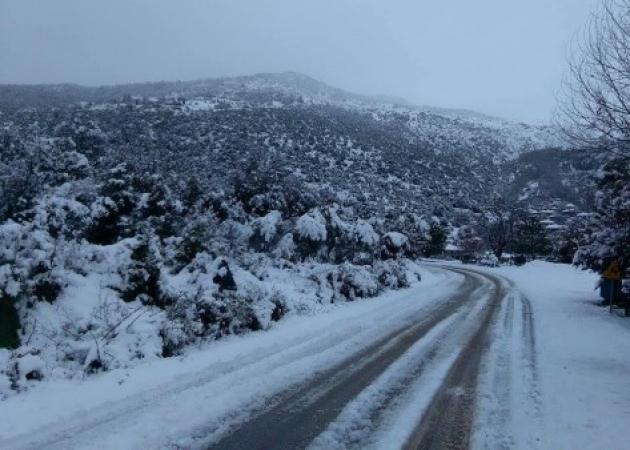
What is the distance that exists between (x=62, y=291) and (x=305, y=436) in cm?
577

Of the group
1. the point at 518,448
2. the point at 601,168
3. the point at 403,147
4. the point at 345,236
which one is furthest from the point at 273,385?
the point at 403,147

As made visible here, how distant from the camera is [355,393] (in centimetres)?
694

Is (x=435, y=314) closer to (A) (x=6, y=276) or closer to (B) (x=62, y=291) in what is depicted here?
(B) (x=62, y=291)

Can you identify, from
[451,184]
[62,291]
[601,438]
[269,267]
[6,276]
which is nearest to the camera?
[601,438]

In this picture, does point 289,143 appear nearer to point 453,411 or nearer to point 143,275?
point 143,275

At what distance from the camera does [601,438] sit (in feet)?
18.7

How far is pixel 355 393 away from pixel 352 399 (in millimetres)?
280

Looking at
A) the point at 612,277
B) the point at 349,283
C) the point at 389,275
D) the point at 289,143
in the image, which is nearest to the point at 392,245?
the point at 389,275

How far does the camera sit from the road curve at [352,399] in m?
5.25

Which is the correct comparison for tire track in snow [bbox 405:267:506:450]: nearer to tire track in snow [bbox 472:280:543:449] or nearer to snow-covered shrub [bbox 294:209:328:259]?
tire track in snow [bbox 472:280:543:449]

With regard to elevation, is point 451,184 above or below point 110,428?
above

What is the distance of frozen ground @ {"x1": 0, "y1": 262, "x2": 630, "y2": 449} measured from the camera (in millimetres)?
5406

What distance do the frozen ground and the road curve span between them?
0.11 ft

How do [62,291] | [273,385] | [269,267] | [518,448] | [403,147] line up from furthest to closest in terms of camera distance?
[403,147]
[269,267]
[62,291]
[273,385]
[518,448]
